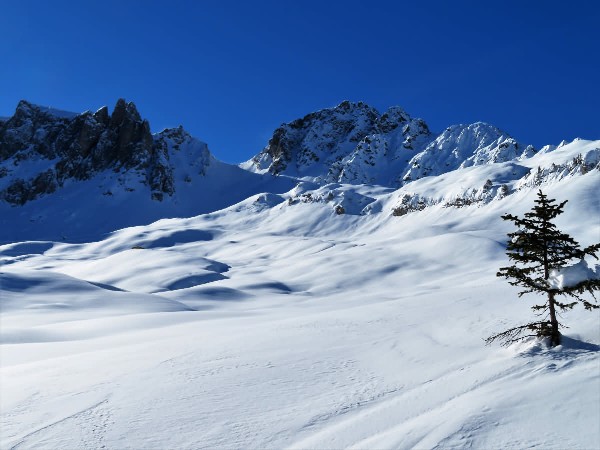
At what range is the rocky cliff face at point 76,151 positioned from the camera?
460ft

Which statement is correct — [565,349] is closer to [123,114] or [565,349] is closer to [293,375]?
[293,375]

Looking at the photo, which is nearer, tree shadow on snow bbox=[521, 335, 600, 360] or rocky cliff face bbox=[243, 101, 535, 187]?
tree shadow on snow bbox=[521, 335, 600, 360]

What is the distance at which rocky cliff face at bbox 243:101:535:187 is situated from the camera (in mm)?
150500

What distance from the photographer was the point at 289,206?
3858 inches

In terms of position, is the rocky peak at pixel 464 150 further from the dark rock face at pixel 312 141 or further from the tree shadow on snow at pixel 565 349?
the tree shadow on snow at pixel 565 349

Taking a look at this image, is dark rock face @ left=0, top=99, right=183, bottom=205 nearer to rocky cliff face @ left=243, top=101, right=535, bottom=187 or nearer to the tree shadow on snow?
rocky cliff face @ left=243, top=101, right=535, bottom=187

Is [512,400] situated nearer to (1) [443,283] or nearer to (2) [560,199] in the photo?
(1) [443,283]

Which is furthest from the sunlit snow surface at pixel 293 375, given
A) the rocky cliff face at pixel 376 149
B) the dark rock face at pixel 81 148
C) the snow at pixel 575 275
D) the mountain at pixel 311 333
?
the rocky cliff face at pixel 376 149

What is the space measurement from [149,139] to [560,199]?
123420 millimetres

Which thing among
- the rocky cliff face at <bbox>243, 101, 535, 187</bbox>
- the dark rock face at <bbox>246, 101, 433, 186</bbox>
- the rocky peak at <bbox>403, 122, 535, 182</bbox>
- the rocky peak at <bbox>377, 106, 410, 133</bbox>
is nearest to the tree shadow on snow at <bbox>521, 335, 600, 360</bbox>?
the rocky cliff face at <bbox>243, 101, 535, 187</bbox>

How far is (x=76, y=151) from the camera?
14662 centimetres

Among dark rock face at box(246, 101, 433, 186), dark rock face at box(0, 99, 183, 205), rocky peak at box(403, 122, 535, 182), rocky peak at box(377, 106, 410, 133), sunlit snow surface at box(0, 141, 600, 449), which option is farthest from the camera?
rocky peak at box(377, 106, 410, 133)

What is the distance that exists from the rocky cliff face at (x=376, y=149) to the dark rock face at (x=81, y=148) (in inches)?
1796

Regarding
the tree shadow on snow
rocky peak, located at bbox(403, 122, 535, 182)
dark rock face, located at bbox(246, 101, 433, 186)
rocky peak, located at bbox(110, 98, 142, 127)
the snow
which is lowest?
the tree shadow on snow
